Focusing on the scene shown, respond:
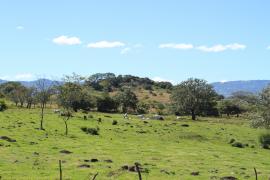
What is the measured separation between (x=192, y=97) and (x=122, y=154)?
76123 mm

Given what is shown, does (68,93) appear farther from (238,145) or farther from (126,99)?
(126,99)

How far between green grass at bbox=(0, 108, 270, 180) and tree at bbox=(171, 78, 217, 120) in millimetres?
43123

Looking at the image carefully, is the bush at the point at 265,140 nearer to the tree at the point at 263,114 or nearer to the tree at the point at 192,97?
the tree at the point at 263,114

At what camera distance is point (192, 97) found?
122438 mm

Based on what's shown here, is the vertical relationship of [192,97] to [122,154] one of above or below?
above

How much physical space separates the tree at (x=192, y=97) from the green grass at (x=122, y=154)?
43.1 m

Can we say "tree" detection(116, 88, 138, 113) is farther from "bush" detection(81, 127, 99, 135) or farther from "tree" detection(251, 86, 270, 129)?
"tree" detection(251, 86, 270, 129)

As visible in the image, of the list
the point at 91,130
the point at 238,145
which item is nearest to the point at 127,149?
the point at 91,130

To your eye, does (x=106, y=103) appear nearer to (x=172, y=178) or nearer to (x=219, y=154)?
(x=219, y=154)

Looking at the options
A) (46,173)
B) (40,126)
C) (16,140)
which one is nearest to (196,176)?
(46,173)

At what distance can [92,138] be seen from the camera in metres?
61.9

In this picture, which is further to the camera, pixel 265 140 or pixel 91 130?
pixel 91 130

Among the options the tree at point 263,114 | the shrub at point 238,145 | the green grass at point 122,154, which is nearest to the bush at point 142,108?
the green grass at point 122,154

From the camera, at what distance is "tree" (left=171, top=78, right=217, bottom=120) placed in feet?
Answer: 403
